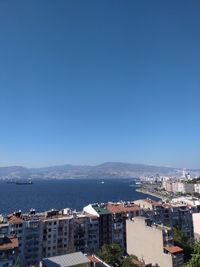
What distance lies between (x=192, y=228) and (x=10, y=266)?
1733 inches

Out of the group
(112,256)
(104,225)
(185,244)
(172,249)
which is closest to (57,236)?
(104,225)

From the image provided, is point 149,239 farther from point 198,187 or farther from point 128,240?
point 198,187

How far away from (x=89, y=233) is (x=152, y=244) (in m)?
12.8

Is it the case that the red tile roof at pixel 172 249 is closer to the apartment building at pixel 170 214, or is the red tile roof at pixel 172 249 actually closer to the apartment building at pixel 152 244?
the apartment building at pixel 152 244

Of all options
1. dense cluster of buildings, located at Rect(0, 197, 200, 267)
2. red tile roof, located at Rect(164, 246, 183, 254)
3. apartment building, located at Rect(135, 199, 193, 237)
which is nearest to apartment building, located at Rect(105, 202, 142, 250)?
dense cluster of buildings, located at Rect(0, 197, 200, 267)

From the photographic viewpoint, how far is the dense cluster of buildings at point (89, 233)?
42772mm

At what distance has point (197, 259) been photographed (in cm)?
2920

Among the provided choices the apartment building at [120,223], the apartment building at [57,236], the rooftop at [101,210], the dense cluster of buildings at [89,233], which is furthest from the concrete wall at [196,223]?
the apartment building at [57,236]

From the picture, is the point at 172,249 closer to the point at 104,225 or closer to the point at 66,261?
the point at 104,225

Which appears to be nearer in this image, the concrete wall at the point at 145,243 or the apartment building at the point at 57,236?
the concrete wall at the point at 145,243

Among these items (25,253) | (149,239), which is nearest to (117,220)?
(149,239)

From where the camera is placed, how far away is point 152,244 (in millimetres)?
43906

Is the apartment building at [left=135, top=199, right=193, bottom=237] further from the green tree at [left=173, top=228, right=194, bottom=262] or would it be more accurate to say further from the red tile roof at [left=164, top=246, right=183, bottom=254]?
the red tile roof at [left=164, top=246, right=183, bottom=254]

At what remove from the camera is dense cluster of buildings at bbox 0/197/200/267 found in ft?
140
